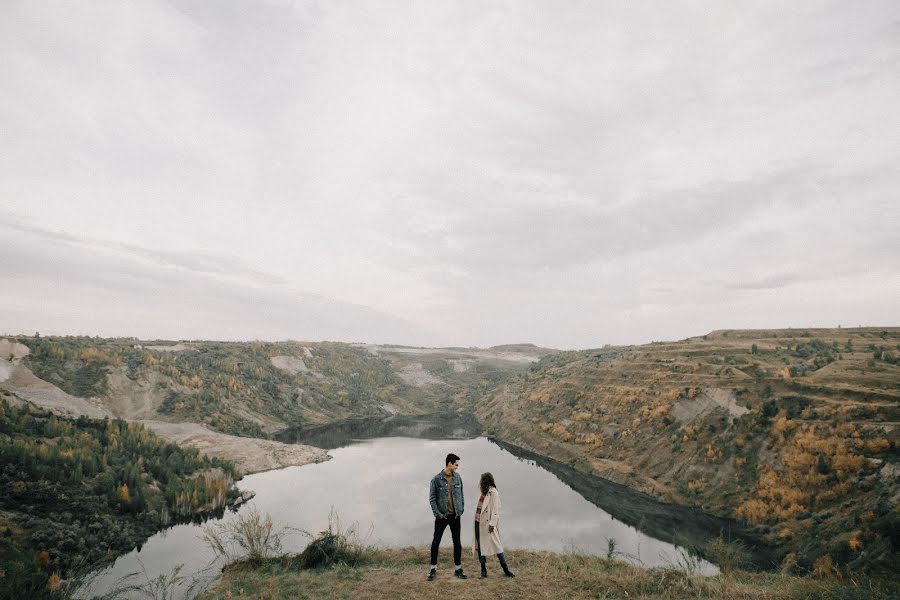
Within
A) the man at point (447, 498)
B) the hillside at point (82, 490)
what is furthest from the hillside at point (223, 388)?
the man at point (447, 498)

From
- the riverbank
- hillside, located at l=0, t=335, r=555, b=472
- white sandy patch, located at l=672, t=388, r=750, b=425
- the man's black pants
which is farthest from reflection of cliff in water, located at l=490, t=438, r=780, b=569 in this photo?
hillside, located at l=0, t=335, r=555, b=472

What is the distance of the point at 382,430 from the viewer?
69.1m

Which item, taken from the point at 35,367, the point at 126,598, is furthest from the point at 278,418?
the point at 126,598

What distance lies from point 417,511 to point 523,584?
21.2 m

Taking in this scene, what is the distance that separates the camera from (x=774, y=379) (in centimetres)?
3650

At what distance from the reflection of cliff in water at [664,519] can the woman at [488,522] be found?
14.1 m

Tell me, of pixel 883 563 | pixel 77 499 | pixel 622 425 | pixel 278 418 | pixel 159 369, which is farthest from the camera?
pixel 278 418

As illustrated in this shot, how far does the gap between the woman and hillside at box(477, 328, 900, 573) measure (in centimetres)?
1486

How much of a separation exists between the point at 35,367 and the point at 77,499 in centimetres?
4076

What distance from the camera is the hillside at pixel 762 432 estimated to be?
2189cm

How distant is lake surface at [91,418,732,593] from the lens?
22.7 meters

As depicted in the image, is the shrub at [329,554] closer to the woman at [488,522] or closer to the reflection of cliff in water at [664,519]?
the woman at [488,522]

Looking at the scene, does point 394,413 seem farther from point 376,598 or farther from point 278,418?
point 376,598

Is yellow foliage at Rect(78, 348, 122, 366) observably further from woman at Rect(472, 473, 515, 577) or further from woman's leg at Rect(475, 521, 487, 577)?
woman at Rect(472, 473, 515, 577)
